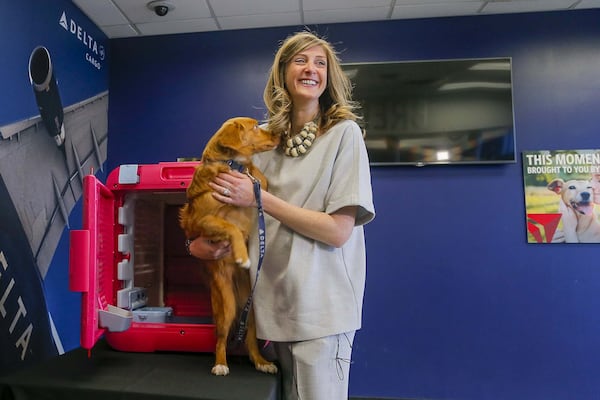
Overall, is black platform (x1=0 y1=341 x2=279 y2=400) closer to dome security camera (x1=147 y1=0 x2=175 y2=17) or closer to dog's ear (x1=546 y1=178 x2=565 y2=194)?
dome security camera (x1=147 y1=0 x2=175 y2=17)

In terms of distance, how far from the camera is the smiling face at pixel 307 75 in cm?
110

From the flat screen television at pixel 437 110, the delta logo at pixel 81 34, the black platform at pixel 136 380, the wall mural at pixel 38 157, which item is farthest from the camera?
the flat screen television at pixel 437 110

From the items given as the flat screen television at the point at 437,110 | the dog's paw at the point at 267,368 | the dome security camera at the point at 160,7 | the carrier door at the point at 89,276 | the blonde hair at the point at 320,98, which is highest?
the dome security camera at the point at 160,7

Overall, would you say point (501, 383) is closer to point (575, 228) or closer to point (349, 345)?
point (575, 228)

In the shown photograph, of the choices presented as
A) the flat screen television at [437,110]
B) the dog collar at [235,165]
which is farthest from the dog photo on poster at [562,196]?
the dog collar at [235,165]

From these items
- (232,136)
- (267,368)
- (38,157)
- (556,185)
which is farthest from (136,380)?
(556,185)

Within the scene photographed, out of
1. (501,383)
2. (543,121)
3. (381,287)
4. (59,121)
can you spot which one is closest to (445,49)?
(543,121)

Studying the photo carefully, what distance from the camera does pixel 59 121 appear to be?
223 cm

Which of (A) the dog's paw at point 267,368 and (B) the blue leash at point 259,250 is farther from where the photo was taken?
(A) the dog's paw at point 267,368

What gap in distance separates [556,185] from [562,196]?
0.26 feet

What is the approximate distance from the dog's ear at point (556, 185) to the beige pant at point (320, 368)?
84.8 inches

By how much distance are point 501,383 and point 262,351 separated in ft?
6.64

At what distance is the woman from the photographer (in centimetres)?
101

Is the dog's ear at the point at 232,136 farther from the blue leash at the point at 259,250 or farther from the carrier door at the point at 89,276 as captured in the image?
the carrier door at the point at 89,276
